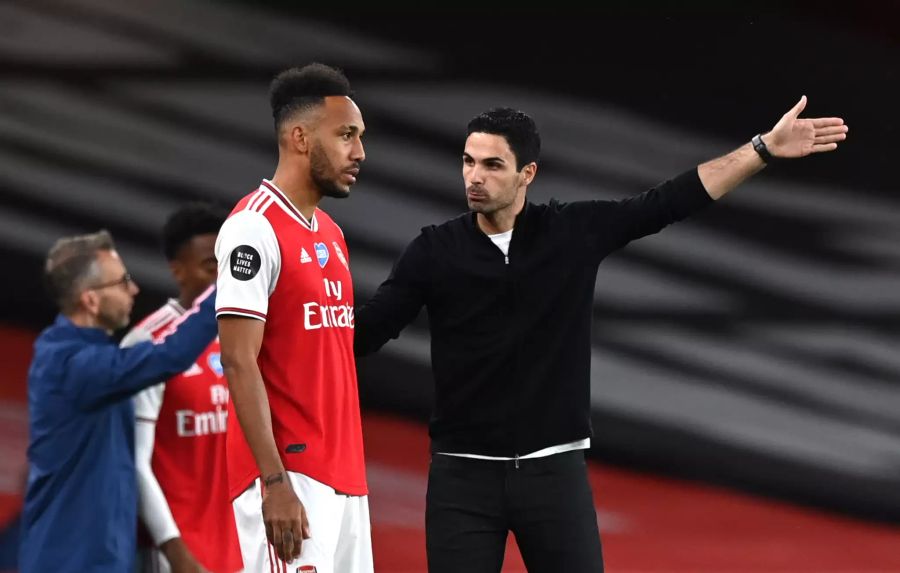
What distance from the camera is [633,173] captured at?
18.6 ft

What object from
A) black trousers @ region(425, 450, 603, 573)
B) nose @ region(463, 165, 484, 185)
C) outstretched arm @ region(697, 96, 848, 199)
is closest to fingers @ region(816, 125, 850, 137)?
outstretched arm @ region(697, 96, 848, 199)

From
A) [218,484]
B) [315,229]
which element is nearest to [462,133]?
[218,484]

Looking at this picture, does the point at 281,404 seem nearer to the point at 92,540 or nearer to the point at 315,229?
the point at 315,229

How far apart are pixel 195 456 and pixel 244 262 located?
119cm

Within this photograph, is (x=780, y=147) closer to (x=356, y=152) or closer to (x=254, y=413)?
(x=356, y=152)

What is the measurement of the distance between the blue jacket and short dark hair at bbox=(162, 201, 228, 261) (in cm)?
63

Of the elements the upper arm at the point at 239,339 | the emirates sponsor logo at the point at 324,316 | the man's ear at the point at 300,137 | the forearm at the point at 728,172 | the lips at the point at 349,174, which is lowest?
the upper arm at the point at 239,339

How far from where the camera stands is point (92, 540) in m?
3.45

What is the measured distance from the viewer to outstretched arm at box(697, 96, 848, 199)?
3.00 m

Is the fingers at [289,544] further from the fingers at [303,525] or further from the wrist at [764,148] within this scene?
the wrist at [764,148]

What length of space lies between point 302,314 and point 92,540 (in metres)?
1.15

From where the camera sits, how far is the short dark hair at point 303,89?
283 centimetres

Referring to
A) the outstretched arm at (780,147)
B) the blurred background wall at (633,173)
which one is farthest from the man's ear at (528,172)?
the blurred background wall at (633,173)

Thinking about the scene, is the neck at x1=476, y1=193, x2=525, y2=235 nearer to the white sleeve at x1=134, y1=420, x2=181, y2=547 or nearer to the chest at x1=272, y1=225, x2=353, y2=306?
the chest at x1=272, y1=225, x2=353, y2=306
